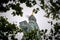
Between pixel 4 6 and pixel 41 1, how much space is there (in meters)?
0.90

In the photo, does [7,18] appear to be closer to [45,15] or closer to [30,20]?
[30,20]

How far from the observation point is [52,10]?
369 centimetres

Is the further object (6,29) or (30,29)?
(30,29)

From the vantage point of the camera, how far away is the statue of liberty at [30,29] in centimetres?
324

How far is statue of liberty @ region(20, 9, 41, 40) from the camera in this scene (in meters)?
3.24

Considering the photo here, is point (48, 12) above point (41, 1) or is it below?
below

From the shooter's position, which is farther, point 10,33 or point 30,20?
point 30,20

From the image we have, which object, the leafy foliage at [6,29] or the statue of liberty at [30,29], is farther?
the statue of liberty at [30,29]

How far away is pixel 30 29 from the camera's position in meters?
3.30

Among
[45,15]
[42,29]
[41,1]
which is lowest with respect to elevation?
[42,29]

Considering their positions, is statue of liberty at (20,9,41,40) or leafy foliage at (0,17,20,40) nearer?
leafy foliage at (0,17,20,40)

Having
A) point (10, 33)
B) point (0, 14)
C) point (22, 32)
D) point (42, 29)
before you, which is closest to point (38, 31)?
point (42, 29)

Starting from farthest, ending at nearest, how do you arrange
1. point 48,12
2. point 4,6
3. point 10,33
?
1. point 48,12
2. point 4,6
3. point 10,33

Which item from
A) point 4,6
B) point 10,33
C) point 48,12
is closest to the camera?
point 10,33
